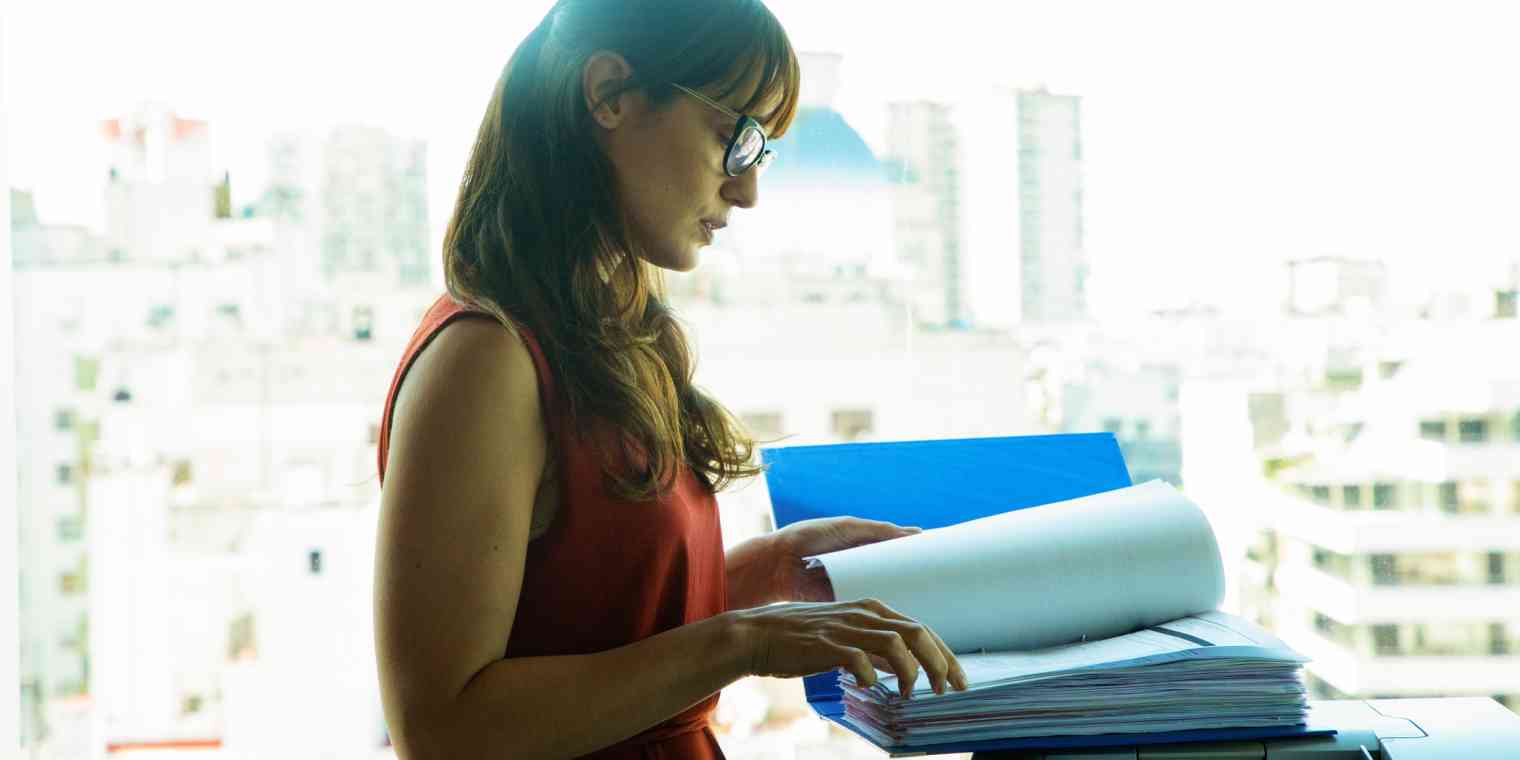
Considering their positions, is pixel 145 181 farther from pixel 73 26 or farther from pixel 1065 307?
pixel 1065 307

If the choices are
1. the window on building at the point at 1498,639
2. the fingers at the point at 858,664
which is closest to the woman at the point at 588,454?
the fingers at the point at 858,664

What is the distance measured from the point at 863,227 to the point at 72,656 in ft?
5.05

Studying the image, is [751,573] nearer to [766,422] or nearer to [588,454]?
[588,454]

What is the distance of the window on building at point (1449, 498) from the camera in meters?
2.05

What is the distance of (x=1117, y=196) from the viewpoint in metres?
2.07

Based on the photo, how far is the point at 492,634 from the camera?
69cm

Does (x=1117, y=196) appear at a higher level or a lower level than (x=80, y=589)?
higher

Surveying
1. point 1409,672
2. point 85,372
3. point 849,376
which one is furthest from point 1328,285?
point 85,372

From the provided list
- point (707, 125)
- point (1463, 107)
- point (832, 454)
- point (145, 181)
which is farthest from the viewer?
point (145, 181)

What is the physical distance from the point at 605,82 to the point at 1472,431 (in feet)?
5.87

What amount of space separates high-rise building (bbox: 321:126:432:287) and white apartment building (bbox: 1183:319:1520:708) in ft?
4.26

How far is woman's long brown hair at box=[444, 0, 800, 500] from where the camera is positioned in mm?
778

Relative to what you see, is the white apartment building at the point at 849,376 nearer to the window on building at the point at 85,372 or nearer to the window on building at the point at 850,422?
the window on building at the point at 850,422

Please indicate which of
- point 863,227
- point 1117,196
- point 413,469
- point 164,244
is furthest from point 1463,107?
point 164,244
